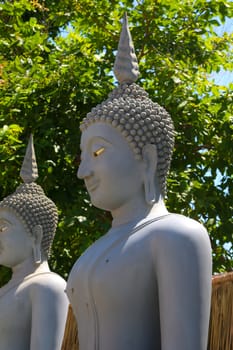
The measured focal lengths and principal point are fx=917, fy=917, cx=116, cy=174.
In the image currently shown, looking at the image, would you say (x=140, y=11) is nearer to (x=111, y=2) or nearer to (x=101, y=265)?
(x=111, y=2)

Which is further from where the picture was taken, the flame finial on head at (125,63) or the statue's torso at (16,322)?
→ the statue's torso at (16,322)

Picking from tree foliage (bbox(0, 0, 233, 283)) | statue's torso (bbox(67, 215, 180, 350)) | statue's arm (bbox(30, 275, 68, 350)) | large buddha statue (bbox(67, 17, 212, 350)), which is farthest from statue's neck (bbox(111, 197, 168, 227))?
tree foliage (bbox(0, 0, 233, 283))

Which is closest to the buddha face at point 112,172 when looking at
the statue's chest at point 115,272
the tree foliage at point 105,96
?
the statue's chest at point 115,272

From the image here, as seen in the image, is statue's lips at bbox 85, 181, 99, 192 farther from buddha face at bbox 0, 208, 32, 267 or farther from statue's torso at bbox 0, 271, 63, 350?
buddha face at bbox 0, 208, 32, 267

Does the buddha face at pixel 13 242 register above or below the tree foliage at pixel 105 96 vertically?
below

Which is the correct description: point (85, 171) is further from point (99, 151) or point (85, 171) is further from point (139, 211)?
point (139, 211)

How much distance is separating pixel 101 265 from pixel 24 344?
Result: 1.37 metres

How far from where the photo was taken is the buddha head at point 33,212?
506cm

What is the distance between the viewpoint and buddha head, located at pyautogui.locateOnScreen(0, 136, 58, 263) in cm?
506

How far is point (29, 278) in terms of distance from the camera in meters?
4.99

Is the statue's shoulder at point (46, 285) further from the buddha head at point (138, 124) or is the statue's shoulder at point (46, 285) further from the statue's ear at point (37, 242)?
the buddha head at point (138, 124)

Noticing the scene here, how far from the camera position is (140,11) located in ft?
27.3

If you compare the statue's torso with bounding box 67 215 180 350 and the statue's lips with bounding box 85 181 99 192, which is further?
the statue's lips with bounding box 85 181 99 192

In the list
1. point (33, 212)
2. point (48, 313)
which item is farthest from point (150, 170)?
point (33, 212)
